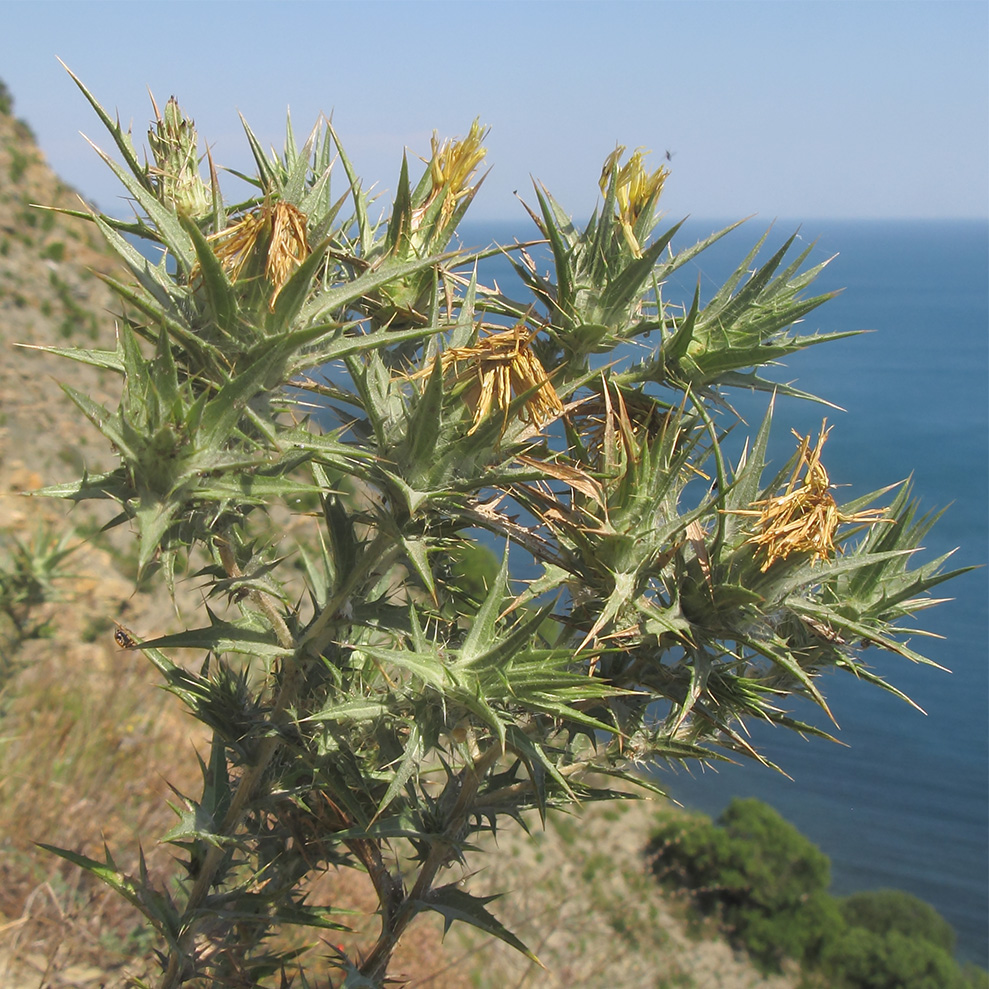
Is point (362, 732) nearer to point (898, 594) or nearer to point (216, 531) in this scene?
point (216, 531)

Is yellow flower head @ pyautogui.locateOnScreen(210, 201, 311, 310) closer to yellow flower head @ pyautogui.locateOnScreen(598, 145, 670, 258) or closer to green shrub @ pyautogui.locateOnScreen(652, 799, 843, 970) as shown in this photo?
yellow flower head @ pyautogui.locateOnScreen(598, 145, 670, 258)

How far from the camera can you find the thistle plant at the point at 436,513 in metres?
1.36

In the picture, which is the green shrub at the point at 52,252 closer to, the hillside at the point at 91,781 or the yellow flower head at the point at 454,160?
the hillside at the point at 91,781

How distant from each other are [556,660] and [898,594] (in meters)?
0.85

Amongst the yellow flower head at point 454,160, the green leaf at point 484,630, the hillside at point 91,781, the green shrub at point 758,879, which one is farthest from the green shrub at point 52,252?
the green leaf at point 484,630

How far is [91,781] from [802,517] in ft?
19.1

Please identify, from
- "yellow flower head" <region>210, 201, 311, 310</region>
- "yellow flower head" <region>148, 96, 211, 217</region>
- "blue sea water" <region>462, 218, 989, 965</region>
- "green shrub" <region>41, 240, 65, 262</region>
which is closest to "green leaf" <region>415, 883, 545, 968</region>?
"yellow flower head" <region>210, 201, 311, 310</region>

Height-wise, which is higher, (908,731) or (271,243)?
(271,243)

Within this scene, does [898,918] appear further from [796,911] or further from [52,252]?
[52,252]

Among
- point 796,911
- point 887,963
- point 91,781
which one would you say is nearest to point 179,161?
point 91,781

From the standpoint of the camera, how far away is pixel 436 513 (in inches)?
62.2

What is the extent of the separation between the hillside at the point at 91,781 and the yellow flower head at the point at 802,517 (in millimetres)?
1061

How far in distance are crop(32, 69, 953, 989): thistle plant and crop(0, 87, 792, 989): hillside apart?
295 mm

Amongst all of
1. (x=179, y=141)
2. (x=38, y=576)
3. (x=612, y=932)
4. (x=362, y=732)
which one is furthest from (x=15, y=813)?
(x=612, y=932)
